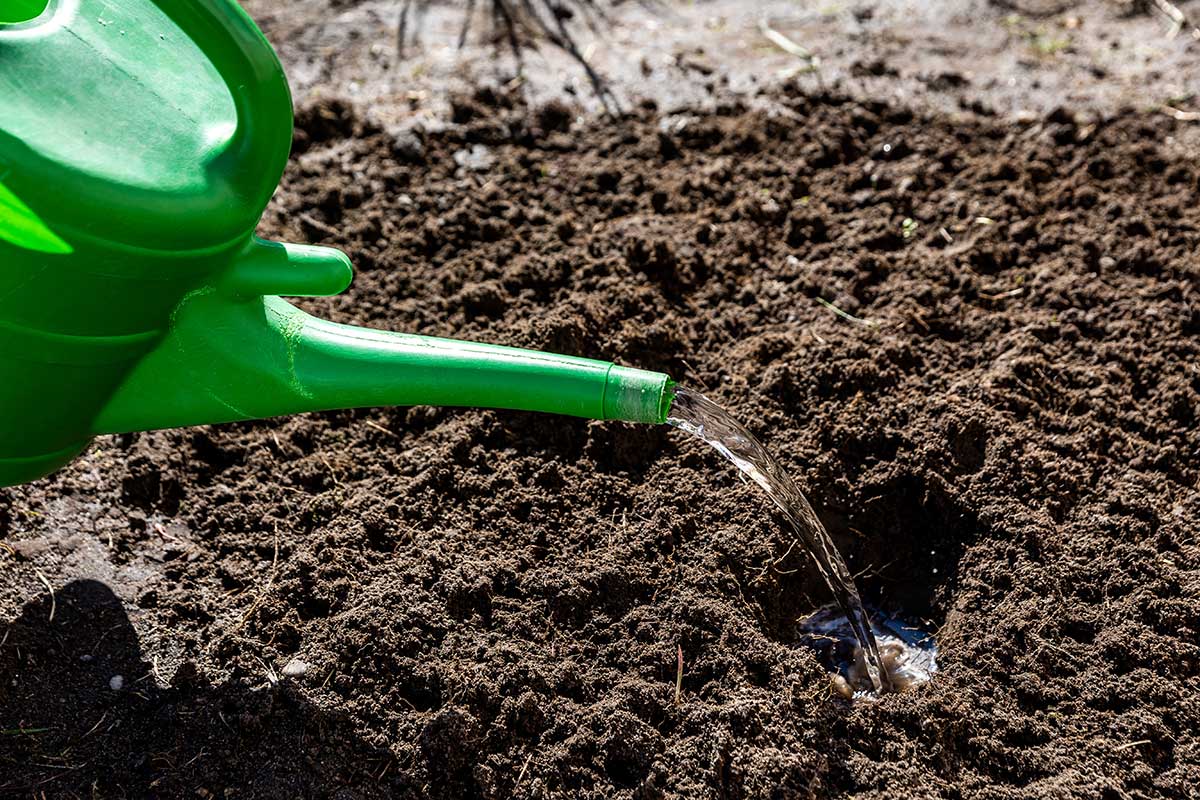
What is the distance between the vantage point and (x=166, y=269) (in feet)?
6.21

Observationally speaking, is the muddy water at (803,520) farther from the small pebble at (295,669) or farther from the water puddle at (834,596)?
the small pebble at (295,669)

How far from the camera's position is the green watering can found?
1.80m

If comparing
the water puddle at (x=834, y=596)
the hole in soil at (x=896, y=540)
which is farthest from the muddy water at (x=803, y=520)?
the hole in soil at (x=896, y=540)

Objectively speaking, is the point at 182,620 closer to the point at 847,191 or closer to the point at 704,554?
the point at 704,554

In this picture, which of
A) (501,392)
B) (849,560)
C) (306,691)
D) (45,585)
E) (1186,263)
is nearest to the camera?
(501,392)

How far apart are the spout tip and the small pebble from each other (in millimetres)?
783

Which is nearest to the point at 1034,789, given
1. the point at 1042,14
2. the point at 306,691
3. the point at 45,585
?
the point at 306,691

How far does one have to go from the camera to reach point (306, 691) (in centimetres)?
214

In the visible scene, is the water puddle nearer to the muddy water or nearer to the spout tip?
the muddy water

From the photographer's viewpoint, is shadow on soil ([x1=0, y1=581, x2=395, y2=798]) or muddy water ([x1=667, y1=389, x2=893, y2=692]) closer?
shadow on soil ([x1=0, y1=581, x2=395, y2=798])

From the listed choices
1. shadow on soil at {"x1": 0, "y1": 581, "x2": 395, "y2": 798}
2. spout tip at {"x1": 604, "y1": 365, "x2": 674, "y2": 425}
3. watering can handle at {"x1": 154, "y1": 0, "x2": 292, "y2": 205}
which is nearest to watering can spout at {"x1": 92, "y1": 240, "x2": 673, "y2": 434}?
spout tip at {"x1": 604, "y1": 365, "x2": 674, "y2": 425}

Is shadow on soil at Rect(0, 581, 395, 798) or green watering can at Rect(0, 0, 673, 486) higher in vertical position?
green watering can at Rect(0, 0, 673, 486)

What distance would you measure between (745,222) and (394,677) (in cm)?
160

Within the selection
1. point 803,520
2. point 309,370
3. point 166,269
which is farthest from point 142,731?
point 803,520
